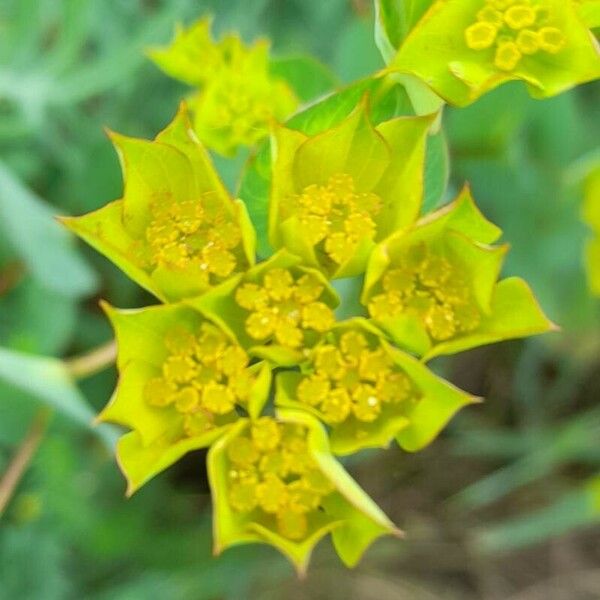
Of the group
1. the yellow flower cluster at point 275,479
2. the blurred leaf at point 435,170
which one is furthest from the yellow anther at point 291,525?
the blurred leaf at point 435,170

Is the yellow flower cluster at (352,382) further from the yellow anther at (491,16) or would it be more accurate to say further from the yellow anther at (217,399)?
the yellow anther at (491,16)

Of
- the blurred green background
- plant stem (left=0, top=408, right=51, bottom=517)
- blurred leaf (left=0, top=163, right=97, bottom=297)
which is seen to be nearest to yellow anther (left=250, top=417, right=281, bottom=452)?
the blurred green background

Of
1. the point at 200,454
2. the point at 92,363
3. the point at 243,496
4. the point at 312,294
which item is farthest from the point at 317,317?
the point at 200,454

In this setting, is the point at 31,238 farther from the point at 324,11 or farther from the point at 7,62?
the point at 324,11

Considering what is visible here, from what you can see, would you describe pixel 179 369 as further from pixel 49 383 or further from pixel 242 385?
pixel 49 383

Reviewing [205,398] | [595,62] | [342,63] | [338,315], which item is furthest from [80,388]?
[595,62]

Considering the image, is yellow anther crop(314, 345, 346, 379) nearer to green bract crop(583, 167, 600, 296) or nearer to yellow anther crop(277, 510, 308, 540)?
yellow anther crop(277, 510, 308, 540)
